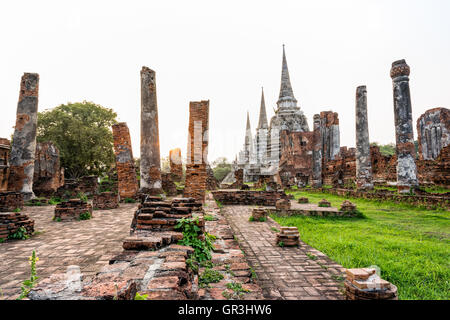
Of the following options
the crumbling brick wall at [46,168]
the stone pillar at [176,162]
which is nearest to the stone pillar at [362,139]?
the stone pillar at [176,162]

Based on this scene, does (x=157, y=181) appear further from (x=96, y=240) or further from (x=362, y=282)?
(x=362, y=282)

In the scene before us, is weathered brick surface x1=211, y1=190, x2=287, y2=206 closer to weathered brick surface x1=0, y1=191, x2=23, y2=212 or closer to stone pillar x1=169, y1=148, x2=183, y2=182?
stone pillar x1=169, y1=148, x2=183, y2=182

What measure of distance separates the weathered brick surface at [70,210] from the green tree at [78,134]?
14856 mm

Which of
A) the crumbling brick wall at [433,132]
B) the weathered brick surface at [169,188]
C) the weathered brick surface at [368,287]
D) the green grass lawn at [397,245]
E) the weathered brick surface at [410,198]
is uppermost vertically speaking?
the crumbling brick wall at [433,132]

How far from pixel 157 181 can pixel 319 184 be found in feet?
37.4

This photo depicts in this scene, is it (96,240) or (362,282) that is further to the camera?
(96,240)

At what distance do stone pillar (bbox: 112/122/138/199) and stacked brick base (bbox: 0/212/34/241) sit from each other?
17.5ft

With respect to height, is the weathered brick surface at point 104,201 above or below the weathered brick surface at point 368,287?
above

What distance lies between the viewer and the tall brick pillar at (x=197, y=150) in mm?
7367

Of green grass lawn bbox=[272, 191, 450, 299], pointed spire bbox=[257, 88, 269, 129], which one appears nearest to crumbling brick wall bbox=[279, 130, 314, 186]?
pointed spire bbox=[257, 88, 269, 129]

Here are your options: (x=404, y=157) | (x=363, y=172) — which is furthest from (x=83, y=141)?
(x=404, y=157)

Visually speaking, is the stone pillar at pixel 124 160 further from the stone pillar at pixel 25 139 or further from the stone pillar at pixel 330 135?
the stone pillar at pixel 330 135

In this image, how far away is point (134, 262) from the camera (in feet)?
6.44

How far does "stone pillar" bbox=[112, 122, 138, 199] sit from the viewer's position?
404 inches
